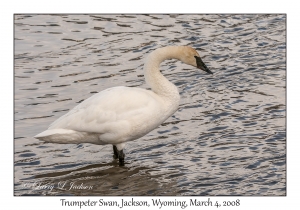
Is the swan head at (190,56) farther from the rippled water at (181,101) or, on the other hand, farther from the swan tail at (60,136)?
the swan tail at (60,136)

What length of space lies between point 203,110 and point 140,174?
2.32 m

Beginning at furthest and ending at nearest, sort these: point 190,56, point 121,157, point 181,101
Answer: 1. point 181,101
2. point 190,56
3. point 121,157

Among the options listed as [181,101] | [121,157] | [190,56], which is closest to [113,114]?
[121,157]

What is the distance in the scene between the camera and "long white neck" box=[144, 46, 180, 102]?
10.0m

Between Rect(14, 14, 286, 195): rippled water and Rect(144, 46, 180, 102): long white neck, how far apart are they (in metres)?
0.92

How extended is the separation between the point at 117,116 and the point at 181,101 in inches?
105

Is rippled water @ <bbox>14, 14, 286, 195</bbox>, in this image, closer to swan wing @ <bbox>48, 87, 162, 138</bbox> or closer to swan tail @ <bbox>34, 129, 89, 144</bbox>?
swan tail @ <bbox>34, 129, 89, 144</bbox>

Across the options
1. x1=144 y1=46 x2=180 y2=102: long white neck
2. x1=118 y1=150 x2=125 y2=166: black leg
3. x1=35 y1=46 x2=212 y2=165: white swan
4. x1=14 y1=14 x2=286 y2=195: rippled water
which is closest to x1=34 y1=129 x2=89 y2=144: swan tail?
x1=35 y1=46 x2=212 y2=165: white swan

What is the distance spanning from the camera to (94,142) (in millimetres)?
10008

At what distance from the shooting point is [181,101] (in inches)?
478

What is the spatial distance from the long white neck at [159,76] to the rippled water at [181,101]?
3.02 feet

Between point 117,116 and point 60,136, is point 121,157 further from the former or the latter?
point 60,136
